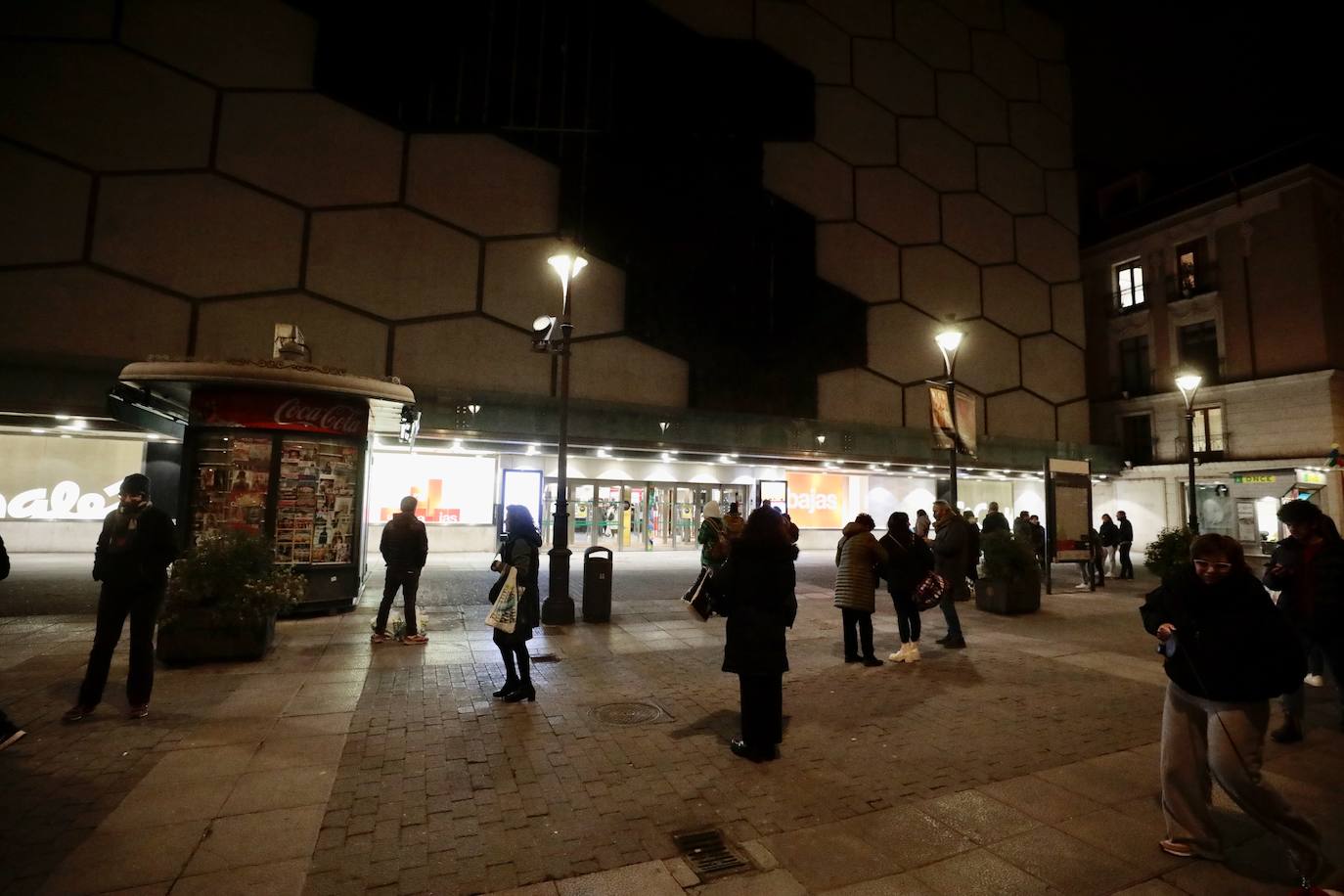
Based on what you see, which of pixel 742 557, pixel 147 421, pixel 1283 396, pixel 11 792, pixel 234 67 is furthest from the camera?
pixel 1283 396

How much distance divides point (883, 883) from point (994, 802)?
1200 mm

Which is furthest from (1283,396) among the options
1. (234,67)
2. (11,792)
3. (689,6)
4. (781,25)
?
(234,67)

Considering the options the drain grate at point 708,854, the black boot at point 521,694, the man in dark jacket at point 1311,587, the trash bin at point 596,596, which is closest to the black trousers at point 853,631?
the man in dark jacket at point 1311,587

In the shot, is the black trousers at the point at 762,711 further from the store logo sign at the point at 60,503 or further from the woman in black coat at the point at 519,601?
the store logo sign at the point at 60,503

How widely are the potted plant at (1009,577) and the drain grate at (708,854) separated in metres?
8.54

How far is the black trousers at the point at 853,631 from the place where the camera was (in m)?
6.62

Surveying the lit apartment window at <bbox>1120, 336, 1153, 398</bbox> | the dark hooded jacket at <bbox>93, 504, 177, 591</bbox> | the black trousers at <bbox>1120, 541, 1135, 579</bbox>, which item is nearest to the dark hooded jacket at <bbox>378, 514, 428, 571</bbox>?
the dark hooded jacket at <bbox>93, 504, 177, 591</bbox>

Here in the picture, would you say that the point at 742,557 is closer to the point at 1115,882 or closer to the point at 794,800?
the point at 794,800

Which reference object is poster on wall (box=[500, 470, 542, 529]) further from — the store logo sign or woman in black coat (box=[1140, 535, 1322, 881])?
woman in black coat (box=[1140, 535, 1322, 881])

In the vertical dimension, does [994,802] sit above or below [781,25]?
below

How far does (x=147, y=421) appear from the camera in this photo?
9.34 meters

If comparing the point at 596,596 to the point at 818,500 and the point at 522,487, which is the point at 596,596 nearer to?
the point at 522,487

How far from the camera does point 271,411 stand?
8.27 metres

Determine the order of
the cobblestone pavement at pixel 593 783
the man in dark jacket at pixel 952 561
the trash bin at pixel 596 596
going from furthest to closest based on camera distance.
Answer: the trash bin at pixel 596 596 < the man in dark jacket at pixel 952 561 < the cobblestone pavement at pixel 593 783
